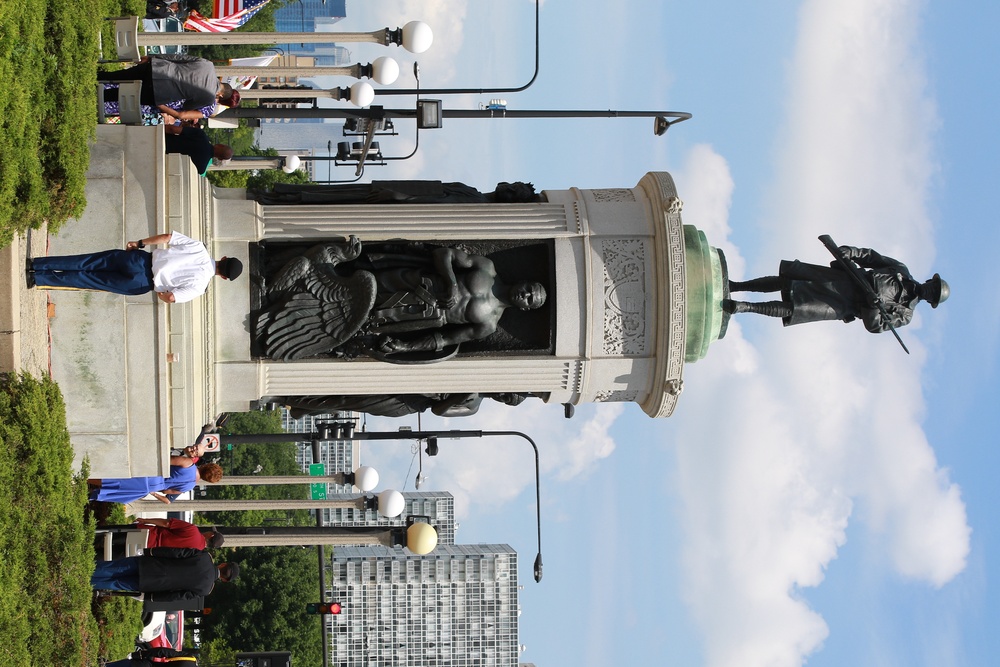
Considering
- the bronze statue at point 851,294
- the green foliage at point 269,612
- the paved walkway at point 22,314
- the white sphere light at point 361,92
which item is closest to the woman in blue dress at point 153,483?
the paved walkway at point 22,314

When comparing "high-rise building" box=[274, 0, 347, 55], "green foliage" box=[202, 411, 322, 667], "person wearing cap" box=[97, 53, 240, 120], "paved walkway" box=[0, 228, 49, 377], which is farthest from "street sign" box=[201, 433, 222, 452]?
"high-rise building" box=[274, 0, 347, 55]

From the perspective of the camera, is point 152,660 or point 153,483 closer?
point 152,660

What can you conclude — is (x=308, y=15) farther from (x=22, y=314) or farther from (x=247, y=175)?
(x=22, y=314)

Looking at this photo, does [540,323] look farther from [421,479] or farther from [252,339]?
[421,479]

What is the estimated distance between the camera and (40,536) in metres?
10.6

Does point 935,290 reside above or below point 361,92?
below

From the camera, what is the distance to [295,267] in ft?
45.8

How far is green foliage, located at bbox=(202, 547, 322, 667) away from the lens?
203ft

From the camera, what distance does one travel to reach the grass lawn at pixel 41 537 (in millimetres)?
9984

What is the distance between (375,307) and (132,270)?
346 cm

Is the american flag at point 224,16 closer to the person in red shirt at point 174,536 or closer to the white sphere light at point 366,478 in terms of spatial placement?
the white sphere light at point 366,478

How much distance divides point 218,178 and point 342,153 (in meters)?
23.2

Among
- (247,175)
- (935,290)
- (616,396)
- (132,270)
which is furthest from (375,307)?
(247,175)

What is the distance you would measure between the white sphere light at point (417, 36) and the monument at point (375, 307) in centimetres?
290
